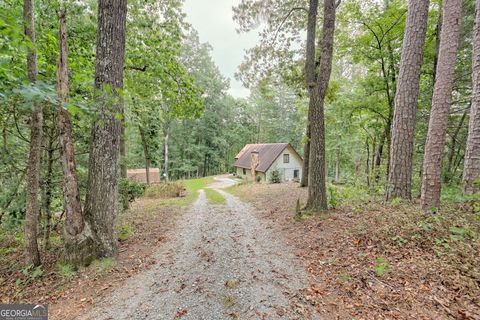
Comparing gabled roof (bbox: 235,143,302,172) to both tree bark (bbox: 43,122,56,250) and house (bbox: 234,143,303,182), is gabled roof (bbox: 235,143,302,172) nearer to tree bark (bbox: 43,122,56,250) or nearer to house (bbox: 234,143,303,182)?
house (bbox: 234,143,303,182)

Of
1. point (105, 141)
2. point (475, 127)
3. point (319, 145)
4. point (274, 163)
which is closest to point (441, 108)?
point (475, 127)

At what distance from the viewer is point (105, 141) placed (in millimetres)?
3686

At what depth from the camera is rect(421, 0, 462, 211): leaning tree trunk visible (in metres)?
3.92

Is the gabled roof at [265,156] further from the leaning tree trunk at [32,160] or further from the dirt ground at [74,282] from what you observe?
the leaning tree trunk at [32,160]

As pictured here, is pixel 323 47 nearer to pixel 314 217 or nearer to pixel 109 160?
pixel 314 217

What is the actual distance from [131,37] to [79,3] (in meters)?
1.16

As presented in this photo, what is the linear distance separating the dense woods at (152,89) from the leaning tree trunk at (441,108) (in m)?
0.02

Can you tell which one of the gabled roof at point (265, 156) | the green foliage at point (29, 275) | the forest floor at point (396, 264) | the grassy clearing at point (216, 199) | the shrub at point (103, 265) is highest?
the gabled roof at point (265, 156)

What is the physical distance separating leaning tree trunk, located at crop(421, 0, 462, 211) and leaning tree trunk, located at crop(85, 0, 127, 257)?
5.94 m

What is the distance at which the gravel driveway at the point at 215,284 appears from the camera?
99.3 inches

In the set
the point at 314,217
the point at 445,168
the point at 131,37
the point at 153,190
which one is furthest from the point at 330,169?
the point at 131,37

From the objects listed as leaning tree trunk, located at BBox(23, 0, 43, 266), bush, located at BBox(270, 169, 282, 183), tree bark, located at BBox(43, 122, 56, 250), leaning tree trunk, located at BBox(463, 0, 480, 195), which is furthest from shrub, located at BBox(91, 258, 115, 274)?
bush, located at BBox(270, 169, 282, 183)

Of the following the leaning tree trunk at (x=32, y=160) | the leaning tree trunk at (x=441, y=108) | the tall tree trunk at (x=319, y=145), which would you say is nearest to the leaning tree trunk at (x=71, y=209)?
the leaning tree trunk at (x=32, y=160)

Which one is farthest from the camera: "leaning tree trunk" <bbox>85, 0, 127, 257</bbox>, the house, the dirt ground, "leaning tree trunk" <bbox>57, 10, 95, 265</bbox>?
the house
